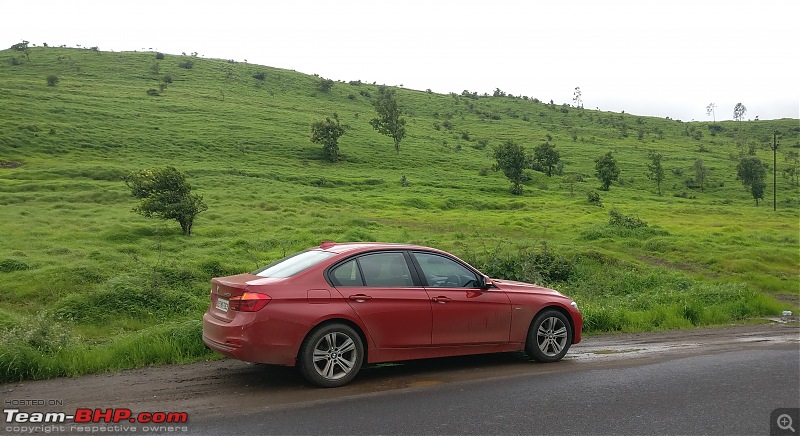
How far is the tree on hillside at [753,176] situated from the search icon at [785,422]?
6714cm

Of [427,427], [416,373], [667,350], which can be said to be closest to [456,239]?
[667,350]

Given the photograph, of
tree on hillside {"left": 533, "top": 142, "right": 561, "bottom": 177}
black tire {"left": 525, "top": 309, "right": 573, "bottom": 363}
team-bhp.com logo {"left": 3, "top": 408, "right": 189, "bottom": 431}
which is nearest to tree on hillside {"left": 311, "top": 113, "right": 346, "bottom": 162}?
tree on hillside {"left": 533, "top": 142, "right": 561, "bottom": 177}

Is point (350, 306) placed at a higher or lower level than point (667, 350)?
higher

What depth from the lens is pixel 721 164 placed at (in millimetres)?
84375

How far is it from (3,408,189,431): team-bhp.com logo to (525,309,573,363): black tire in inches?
175

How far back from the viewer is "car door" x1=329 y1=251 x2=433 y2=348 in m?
7.16

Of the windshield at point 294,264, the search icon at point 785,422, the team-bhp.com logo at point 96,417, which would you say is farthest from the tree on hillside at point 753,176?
the team-bhp.com logo at point 96,417

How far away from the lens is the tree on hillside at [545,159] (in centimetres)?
7219

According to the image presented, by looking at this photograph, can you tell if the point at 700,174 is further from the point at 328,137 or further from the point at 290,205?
the point at 290,205

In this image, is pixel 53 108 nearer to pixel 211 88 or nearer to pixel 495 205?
pixel 211 88

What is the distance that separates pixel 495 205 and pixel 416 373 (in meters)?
42.0

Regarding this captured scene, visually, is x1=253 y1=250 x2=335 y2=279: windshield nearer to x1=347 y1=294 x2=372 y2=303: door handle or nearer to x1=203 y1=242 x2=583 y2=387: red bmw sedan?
x1=203 y1=242 x2=583 y2=387: red bmw sedan

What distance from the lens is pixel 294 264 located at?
24.8ft

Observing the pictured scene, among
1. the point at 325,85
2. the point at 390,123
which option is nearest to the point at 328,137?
the point at 390,123
